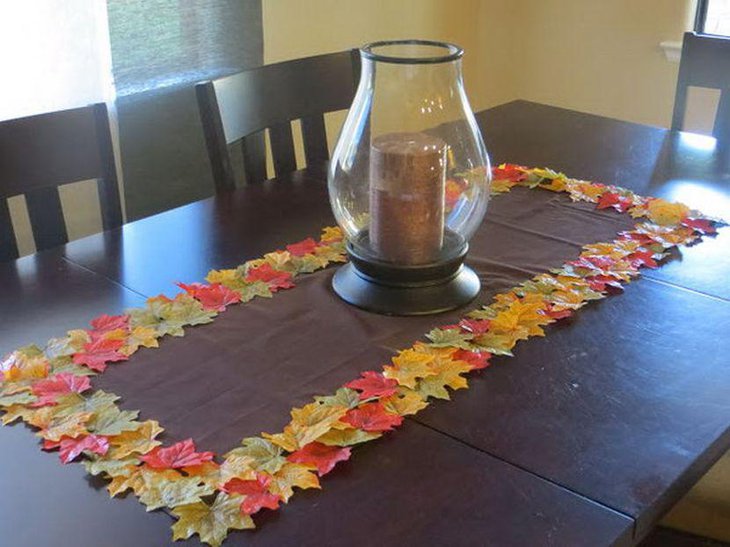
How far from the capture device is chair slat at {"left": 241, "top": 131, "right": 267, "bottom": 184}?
1.79 metres

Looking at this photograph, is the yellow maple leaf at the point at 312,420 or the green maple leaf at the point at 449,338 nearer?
the yellow maple leaf at the point at 312,420

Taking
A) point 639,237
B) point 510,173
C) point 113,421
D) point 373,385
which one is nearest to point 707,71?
point 510,173

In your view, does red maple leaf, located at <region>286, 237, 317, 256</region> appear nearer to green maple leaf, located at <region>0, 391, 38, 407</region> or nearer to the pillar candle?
the pillar candle

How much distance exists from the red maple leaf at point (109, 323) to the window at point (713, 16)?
2.51 metres

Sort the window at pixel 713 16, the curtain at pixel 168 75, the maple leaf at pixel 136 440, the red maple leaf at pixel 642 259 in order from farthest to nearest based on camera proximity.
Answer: the window at pixel 713 16, the curtain at pixel 168 75, the red maple leaf at pixel 642 259, the maple leaf at pixel 136 440

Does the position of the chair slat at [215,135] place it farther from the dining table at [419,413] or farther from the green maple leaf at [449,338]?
the green maple leaf at [449,338]

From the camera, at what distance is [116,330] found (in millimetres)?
1161

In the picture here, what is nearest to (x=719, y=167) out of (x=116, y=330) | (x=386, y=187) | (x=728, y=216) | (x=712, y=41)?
(x=728, y=216)

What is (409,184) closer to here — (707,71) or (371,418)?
(371,418)

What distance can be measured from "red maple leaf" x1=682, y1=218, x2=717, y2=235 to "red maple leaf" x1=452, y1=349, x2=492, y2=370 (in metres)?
0.57

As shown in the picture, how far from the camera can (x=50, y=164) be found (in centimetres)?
149

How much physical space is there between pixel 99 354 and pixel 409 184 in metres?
0.44

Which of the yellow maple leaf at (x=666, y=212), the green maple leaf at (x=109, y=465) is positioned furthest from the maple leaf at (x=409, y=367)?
the yellow maple leaf at (x=666, y=212)

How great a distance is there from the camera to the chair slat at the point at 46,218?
1495 millimetres
